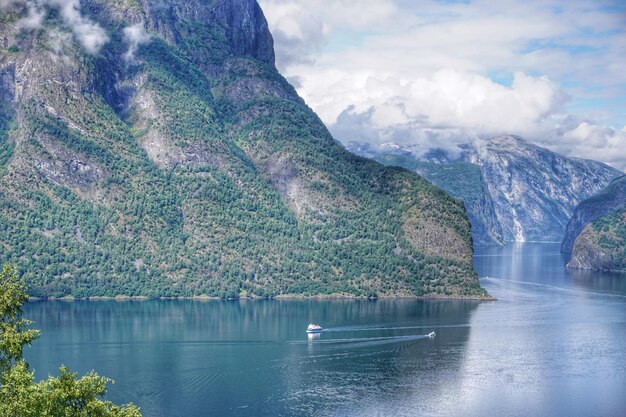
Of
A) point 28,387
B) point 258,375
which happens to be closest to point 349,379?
point 258,375

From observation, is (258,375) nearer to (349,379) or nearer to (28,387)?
(349,379)

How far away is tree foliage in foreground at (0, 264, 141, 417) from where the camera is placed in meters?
70.7

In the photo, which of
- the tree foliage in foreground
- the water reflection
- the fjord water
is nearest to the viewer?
the tree foliage in foreground

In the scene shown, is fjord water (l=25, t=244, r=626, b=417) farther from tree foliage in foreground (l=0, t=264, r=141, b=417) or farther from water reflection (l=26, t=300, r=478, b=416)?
tree foliage in foreground (l=0, t=264, r=141, b=417)

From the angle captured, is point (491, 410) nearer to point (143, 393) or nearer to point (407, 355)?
→ point (407, 355)

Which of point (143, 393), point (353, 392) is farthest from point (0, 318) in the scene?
point (353, 392)

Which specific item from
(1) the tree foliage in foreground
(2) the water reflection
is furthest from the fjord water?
(1) the tree foliage in foreground

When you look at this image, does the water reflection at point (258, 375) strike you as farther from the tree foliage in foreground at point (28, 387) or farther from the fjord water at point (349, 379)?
the tree foliage in foreground at point (28, 387)

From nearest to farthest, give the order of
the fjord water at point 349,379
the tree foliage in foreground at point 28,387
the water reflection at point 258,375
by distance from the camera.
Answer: the tree foliage in foreground at point 28,387 → the fjord water at point 349,379 → the water reflection at point 258,375

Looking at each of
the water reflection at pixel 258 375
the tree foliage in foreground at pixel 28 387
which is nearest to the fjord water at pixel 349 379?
the water reflection at pixel 258 375

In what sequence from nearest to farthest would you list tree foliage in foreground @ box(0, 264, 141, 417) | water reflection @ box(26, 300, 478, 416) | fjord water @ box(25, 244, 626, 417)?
tree foliage in foreground @ box(0, 264, 141, 417), fjord water @ box(25, 244, 626, 417), water reflection @ box(26, 300, 478, 416)

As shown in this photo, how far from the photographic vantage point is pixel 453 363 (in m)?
186

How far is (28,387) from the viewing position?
7119cm

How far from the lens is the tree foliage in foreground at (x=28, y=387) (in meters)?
70.7
